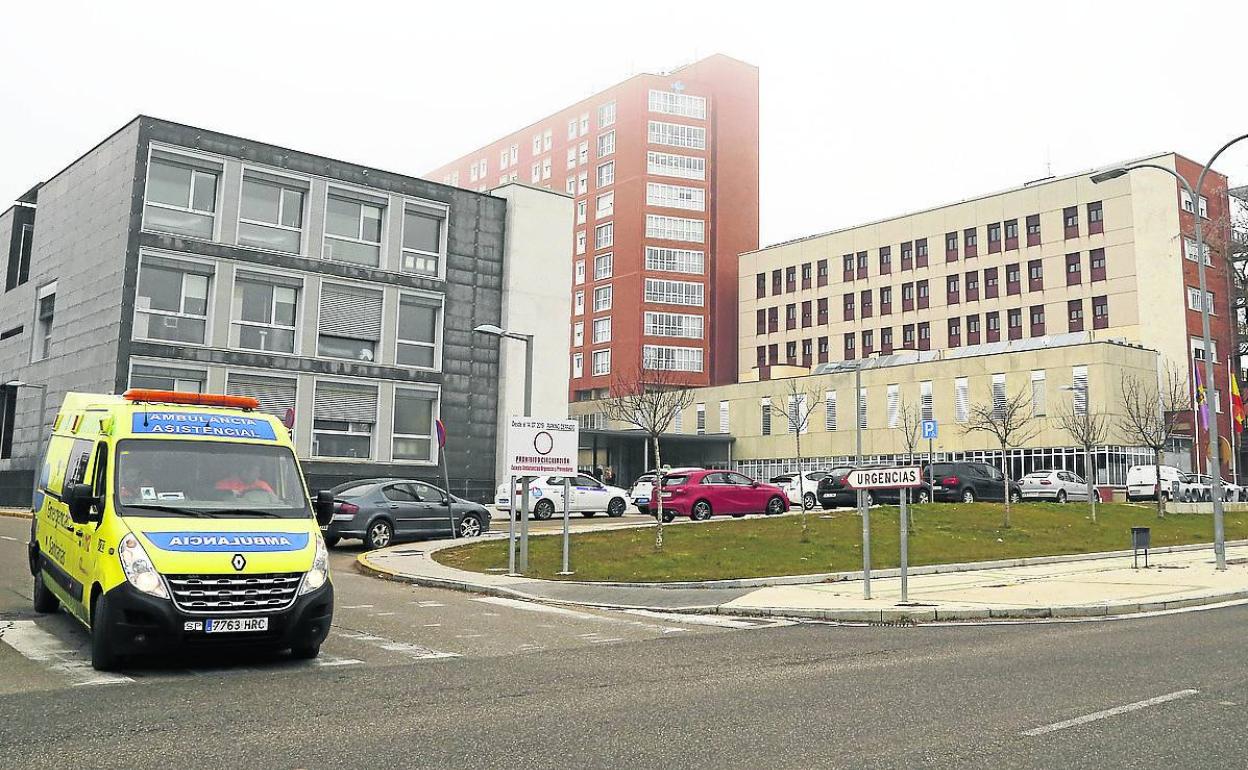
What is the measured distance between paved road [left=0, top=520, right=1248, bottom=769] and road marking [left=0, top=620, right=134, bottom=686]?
0.04 metres

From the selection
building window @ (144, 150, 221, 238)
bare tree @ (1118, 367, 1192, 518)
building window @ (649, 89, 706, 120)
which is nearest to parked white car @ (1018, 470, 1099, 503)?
bare tree @ (1118, 367, 1192, 518)

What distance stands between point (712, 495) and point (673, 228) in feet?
187

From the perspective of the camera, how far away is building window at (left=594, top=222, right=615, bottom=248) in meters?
86.2

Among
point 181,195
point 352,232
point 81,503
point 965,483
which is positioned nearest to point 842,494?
point 965,483

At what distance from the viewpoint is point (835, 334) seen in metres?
79.2

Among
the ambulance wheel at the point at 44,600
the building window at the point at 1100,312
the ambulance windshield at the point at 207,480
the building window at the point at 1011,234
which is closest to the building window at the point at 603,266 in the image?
the building window at the point at 1011,234

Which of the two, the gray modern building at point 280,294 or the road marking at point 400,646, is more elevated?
the gray modern building at point 280,294

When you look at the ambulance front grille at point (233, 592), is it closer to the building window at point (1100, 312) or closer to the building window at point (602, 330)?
the building window at point (1100, 312)

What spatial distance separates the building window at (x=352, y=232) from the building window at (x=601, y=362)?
48.0 m

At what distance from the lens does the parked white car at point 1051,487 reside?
43062mm

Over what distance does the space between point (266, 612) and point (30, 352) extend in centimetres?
3517

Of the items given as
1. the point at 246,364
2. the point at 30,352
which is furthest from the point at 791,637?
the point at 30,352

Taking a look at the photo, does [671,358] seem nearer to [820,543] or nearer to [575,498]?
[575,498]

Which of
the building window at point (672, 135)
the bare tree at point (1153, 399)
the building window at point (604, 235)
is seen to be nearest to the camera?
the bare tree at point (1153, 399)
